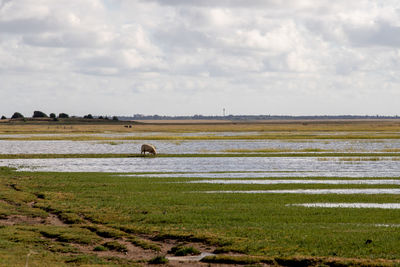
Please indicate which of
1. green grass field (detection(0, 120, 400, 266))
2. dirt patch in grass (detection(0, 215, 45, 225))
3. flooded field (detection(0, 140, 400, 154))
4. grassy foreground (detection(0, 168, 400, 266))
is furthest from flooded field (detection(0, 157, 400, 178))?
dirt patch in grass (detection(0, 215, 45, 225))

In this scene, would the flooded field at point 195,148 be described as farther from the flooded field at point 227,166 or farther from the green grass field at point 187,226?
the green grass field at point 187,226

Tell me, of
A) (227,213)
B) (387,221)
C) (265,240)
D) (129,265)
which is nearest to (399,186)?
(387,221)

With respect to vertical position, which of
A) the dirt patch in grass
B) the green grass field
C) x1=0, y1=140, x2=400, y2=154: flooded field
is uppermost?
x1=0, y1=140, x2=400, y2=154: flooded field

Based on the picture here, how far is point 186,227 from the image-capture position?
790 inches

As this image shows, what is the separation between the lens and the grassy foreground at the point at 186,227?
16.0 meters

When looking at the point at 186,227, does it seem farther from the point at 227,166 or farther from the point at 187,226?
the point at 227,166

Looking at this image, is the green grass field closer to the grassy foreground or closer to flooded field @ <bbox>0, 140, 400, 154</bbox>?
the grassy foreground

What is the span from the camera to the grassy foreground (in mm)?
16000

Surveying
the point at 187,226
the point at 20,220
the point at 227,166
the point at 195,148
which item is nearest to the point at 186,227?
the point at 187,226

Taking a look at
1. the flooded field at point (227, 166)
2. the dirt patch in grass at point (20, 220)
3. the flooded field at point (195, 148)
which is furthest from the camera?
the flooded field at point (195, 148)

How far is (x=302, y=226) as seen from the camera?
64.8 feet

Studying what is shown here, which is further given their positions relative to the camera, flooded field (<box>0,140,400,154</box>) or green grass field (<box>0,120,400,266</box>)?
flooded field (<box>0,140,400,154</box>)

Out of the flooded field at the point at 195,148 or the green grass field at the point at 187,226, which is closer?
the green grass field at the point at 187,226

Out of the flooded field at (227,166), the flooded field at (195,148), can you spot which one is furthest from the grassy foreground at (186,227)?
the flooded field at (195,148)
